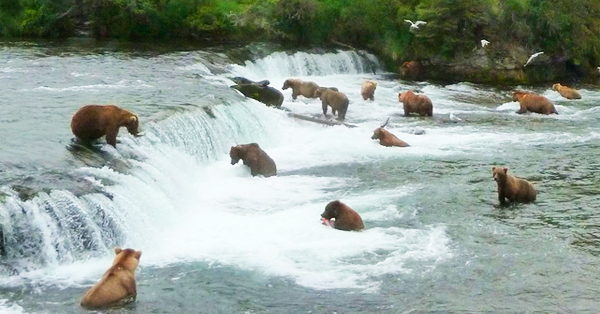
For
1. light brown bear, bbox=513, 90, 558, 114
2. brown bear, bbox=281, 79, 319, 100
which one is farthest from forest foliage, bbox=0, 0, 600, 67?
brown bear, bbox=281, 79, 319, 100

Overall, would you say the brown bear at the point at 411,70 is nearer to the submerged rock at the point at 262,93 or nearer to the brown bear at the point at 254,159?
the submerged rock at the point at 262,93

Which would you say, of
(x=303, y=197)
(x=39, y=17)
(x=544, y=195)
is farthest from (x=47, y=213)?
(x=39, y=17)

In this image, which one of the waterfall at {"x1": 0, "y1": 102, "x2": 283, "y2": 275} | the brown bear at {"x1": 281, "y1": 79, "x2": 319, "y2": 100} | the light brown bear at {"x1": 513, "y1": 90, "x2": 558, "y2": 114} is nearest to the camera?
the waterfall at {"x1": 0, "y1": 102, "x2": 283, "y2": 275}

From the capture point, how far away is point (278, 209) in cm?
1369

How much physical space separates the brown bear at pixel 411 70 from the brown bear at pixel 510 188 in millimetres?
20553

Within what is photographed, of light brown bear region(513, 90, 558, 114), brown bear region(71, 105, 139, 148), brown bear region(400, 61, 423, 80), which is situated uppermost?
brown bear region(71, 105, 139, 148)

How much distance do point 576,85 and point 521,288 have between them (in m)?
25.5

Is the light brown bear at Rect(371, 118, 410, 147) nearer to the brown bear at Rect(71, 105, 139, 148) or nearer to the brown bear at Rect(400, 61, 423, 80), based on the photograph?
the brown bear at Rect(71, 105, 139, 148)

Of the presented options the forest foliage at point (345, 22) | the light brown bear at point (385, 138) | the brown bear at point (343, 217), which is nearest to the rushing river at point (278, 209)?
the brown bear at point (343, 217)

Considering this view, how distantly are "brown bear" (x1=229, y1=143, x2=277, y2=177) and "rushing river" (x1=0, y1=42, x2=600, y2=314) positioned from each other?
22 cm

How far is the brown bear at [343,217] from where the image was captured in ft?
39.9

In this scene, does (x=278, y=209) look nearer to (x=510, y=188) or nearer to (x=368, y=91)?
(x=510, y=188)

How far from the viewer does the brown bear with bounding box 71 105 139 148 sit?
1347 cm

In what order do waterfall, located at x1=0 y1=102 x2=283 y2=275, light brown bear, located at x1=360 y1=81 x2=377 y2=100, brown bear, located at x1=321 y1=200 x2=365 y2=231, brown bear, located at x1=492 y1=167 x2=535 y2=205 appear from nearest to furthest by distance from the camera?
waterfall, located at x1=0 y1=102 x2=283 y2=275
brown bear, located at x1=321 y1=200 x2=365 y2=231
brown bear, located at x1=492 y1=167 x2=535 y2=205
light brown bear, located at x1=360 y1=81 x2=377 y2=100
